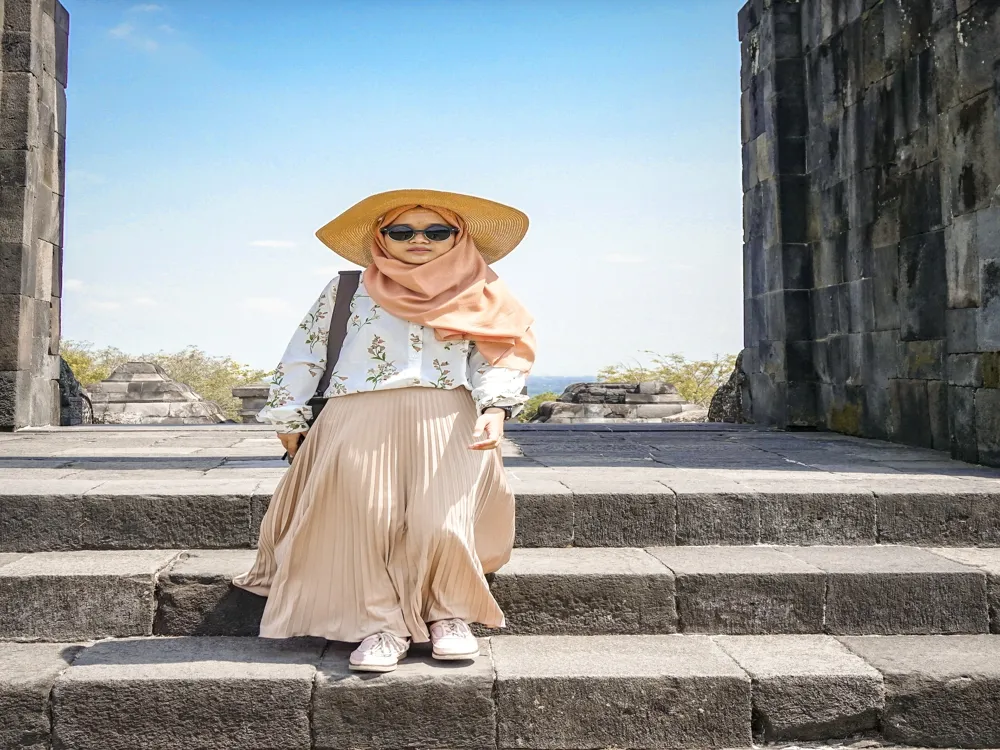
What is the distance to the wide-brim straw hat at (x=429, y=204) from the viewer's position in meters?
3.28

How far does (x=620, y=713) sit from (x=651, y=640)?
19.6 inches

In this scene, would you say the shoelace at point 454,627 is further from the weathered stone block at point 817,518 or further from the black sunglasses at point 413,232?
the weathered stone block at point 817,518

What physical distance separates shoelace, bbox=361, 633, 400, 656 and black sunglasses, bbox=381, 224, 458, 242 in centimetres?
136

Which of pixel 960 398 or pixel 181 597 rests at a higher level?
pixel 960 398

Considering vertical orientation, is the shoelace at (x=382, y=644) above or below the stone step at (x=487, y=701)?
above

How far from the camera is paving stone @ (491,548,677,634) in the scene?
3.54 meters

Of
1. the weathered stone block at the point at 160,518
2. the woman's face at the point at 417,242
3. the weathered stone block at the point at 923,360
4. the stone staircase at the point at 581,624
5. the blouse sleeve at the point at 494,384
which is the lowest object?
the stone staircase at the point at 581,624

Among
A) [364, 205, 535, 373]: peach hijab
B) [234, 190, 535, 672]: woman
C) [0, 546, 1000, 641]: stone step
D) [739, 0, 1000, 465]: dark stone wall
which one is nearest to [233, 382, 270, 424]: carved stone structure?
[739, 0, 1000, 465]: dark stone wall

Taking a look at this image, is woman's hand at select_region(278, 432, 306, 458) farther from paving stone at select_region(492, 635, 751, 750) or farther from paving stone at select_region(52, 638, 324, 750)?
paving stone at select_region(492, 635, 751, 750)

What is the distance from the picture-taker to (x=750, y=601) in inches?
141

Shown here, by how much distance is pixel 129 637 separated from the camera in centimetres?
348

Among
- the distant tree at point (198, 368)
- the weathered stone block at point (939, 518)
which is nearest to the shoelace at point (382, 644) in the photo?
the weathered stone block at point (939, 518)

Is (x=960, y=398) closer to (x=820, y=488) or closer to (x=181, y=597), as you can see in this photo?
(x=820, y=488)

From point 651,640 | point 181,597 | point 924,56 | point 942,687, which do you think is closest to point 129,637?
point 181,597
